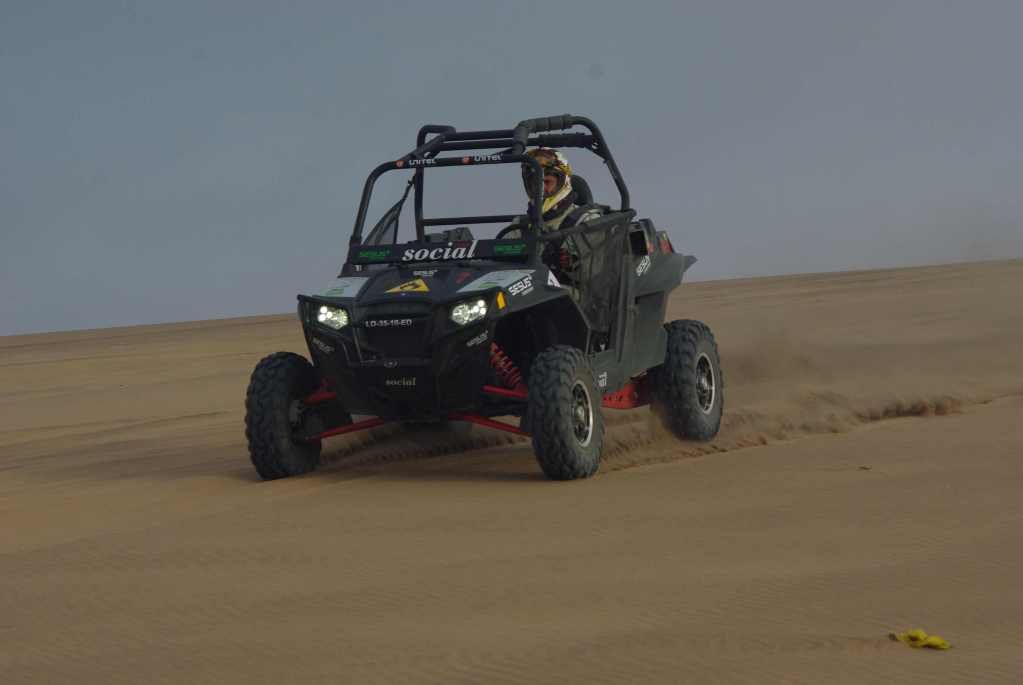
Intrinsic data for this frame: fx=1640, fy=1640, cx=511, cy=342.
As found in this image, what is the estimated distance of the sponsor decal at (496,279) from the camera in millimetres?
8516

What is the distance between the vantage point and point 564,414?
828 centimetres

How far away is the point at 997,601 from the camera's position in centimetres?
537

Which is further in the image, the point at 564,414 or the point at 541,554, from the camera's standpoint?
the point at 564,414

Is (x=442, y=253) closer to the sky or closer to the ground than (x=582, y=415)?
closer to the sky

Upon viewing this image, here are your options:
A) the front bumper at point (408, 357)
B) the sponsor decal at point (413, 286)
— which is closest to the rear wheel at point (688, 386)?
the front bumper at point (408, 357)

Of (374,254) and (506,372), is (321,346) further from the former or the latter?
(506,372)

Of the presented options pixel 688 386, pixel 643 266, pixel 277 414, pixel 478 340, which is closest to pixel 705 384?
pixel 688 386

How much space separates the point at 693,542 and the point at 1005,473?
7.55 ft

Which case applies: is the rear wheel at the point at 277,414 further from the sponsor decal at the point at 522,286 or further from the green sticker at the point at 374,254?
the sponsor decal at the point at 522,286

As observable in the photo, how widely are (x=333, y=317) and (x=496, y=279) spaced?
89 cm

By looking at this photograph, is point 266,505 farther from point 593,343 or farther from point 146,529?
point 593,343

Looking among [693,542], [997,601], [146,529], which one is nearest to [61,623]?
[146,529]

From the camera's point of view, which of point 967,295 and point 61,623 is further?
point 967,295

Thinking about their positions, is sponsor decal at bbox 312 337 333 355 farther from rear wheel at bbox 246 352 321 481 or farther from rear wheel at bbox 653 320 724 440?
rear wheel at bbox 653 320 724 440
